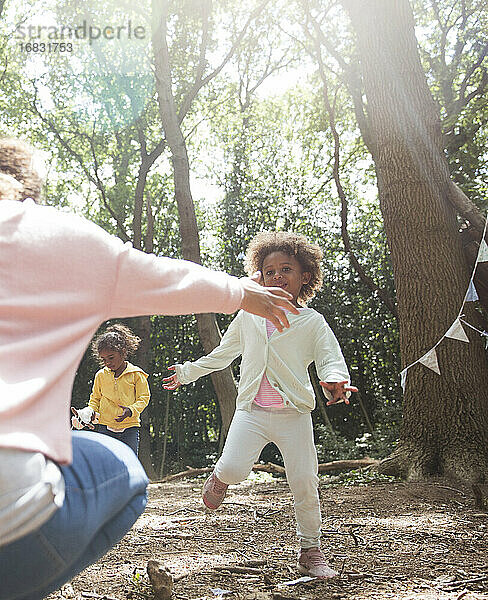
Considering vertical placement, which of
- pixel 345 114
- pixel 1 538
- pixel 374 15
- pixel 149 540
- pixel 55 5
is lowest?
pixel 149 540

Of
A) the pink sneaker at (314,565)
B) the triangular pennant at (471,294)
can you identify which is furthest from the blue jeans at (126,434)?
the triangular pennant at (471,294)

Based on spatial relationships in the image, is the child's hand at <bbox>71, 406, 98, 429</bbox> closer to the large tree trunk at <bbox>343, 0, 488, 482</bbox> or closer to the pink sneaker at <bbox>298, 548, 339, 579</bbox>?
the large tree trunk at <bbox>343, 0, 488, 482</bbox>

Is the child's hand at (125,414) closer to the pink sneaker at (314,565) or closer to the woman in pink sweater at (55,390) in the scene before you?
the pink sneaker at (314,565)

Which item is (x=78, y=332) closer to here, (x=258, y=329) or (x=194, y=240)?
(x=258, y=329)

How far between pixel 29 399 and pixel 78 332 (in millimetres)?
188

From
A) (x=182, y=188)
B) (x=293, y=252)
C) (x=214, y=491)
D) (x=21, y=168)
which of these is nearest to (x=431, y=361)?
(x=293, y=252)

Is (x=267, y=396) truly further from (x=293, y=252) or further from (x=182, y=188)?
(x=182, y=188)

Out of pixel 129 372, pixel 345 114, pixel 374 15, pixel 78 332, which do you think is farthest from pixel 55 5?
pixel 78 332

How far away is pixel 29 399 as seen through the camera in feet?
Result: 4.22

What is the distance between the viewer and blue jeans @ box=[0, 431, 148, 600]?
1.29 meters

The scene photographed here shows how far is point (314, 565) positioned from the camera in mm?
3473

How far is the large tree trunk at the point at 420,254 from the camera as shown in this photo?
6.14 metres

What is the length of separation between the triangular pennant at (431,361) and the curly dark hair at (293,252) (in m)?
2.19

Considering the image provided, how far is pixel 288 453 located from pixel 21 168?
241 centimetres
